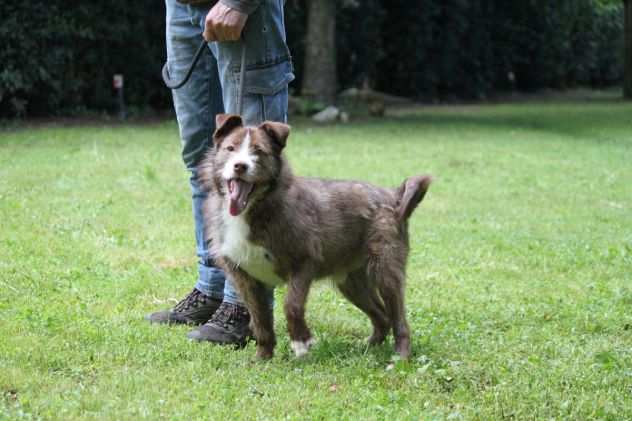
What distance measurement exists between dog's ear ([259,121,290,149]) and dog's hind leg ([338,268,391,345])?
1045mm

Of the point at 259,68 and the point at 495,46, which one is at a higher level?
the point at 495,46

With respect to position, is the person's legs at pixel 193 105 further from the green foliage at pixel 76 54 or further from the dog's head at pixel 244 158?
the green foliage at pixel 76 54

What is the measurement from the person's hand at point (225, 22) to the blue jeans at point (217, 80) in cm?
14

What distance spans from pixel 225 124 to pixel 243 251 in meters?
0.64

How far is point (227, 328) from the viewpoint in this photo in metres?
4.98

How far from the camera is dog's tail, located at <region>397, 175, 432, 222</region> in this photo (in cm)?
487

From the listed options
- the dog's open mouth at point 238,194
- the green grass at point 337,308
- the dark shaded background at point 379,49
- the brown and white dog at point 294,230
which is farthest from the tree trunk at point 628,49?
the dog's open mouth at point 238,194

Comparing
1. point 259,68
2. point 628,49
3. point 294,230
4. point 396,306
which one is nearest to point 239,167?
point 294,230

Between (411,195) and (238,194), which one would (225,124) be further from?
(411,195)

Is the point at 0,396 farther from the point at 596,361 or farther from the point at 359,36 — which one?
the point at 359,36

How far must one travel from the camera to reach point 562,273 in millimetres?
7000

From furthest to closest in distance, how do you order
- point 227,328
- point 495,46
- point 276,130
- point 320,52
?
point 495,46 < point 320,52 < point 227,328 < point 276,130

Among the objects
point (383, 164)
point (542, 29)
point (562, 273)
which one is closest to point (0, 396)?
point (562, 273)

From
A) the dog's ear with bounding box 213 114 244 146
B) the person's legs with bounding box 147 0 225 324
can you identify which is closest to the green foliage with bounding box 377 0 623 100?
the person's legs with bounding box 147 0 225 324
